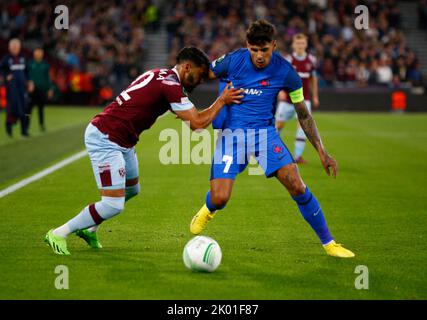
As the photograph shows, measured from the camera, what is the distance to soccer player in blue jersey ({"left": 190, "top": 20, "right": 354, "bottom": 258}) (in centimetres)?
782

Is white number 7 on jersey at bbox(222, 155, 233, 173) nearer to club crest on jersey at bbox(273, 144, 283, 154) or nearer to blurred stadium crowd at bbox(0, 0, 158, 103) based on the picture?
club crest on jersey at bbox(273, 144, 283, 154)

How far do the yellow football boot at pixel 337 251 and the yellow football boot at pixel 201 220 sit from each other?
4.40 feet

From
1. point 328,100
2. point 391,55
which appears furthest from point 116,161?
point 391,55

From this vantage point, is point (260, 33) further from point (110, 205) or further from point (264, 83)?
point (110, 205)

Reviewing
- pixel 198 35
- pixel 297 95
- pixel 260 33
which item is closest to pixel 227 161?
pixel 297 95

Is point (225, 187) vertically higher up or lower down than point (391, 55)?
higher up

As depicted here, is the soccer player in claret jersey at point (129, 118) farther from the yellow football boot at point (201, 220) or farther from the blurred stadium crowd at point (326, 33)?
the blurred stadium crowd at point (326, 33)

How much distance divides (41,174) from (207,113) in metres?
7.04

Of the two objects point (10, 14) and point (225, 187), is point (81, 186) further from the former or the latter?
point (10, 14)

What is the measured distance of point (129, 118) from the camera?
761cm

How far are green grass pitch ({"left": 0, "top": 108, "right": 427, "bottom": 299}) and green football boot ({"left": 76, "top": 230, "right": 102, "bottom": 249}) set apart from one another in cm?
12

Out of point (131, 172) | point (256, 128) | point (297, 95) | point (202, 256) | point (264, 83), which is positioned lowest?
point (202, 256)

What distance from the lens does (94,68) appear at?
34375 mm

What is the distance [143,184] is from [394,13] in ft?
92.2
